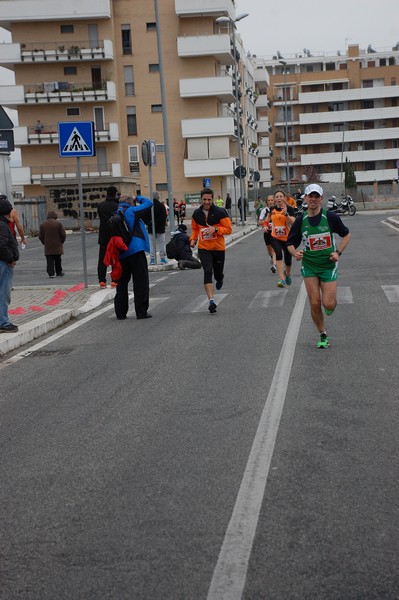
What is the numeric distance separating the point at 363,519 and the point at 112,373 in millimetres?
5526

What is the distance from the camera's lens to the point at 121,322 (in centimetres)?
1528

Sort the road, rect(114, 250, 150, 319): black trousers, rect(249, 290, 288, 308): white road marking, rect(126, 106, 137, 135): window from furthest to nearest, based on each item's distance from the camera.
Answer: rect(126, 106, 137, 135): window, rect(249, 290, 288, 308): white road marking, rect(114, 250, 150, 319): black trousers, the road

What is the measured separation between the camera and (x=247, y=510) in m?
5.28

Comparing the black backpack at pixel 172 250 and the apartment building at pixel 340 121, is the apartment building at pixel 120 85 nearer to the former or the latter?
the apartment building at pixel 340 121

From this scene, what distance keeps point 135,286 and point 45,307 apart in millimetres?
2205

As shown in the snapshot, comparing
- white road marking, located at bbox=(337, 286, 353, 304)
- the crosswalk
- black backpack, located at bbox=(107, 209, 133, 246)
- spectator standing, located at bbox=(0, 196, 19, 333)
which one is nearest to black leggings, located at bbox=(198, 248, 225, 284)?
the crosswalk

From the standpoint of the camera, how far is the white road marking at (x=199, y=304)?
16.2m

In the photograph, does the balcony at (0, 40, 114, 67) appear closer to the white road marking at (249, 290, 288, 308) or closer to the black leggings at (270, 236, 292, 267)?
the black leggings at (270, 236, 292, 267)

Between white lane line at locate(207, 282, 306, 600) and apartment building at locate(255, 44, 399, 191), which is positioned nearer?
white lane line at locate(207, 282, 306, 600)

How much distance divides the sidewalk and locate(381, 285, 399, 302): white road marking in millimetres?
5032

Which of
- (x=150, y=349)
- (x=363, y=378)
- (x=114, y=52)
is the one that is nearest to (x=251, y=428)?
(x=363, y=378)

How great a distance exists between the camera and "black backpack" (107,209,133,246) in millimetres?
15211

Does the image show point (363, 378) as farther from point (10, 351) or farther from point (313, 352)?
point (10, 351)

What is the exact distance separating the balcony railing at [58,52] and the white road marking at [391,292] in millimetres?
58217
